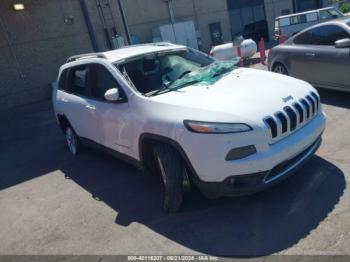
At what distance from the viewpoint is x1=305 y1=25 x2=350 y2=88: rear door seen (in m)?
6.00

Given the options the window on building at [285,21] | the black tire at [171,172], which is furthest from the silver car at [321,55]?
the window on building at [285,21]

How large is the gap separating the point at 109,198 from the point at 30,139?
188 inches

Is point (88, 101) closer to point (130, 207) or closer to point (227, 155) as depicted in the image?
point (130, 207)

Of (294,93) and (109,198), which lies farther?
(109,198)

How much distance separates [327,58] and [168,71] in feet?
11.3

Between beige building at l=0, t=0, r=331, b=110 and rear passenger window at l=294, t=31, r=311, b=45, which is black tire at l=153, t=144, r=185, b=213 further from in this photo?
beige building at l=0, t=0, r=331, b=110

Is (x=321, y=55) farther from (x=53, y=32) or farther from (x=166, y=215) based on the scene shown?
(x=53, y=32)

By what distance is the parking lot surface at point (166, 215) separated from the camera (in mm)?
3139

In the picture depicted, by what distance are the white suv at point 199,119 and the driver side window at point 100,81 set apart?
14 mm

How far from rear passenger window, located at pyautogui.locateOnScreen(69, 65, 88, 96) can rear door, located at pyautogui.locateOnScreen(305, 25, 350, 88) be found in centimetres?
426

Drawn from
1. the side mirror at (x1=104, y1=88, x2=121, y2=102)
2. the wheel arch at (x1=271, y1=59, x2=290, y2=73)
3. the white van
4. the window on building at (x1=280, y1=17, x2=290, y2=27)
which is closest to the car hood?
the side mirror at (x1=104, y1=88, x2=121, y2=102)

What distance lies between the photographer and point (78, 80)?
5.43 metres

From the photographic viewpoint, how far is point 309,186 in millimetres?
3783

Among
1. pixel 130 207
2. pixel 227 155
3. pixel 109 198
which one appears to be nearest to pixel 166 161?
pixel 227 155
